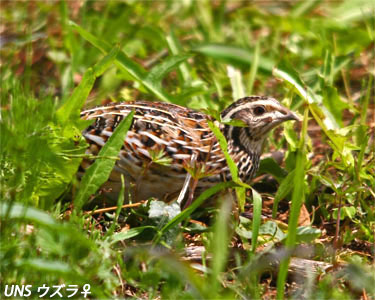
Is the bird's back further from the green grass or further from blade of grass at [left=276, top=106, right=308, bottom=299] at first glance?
blade of grass at [left=276, top=106, right=308, bottom=299]

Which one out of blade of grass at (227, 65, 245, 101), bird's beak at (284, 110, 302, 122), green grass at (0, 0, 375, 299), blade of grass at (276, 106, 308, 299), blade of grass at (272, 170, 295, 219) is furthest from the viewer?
blade of grass at (227, 65, 245, 101)

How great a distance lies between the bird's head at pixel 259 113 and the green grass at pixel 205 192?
16cm

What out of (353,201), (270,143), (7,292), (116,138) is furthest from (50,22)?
(7,292)

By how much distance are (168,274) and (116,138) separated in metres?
0.99

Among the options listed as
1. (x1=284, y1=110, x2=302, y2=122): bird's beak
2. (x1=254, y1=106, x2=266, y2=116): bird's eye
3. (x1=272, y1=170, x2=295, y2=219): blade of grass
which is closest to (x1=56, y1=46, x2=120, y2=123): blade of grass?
(x1=254, y1=106, x2=266, y2=116): bird's eye

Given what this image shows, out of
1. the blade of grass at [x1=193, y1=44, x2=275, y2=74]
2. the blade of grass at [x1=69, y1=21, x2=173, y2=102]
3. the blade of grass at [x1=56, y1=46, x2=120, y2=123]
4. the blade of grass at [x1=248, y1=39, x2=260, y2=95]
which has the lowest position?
the blade of grass at [x1=56, y1=46, x2=120, y2=123]

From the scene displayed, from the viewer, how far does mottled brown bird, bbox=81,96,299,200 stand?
14.3 ft

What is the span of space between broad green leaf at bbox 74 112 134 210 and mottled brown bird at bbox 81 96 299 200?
0.14 meters

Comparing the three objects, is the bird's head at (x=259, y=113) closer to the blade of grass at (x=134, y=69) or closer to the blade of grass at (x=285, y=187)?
the blade of grass at (x=285, y=187)

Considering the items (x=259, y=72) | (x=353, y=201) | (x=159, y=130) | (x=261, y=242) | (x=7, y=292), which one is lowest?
(x=7, y=292)

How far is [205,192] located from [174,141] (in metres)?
0.57

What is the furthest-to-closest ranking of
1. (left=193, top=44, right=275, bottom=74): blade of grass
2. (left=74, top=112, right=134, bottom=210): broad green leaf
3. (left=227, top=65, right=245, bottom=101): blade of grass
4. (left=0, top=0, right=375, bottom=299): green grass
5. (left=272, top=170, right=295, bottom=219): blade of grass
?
(left=193, top=44, right=275, bottom=74): blade of grass → (left=227, top=65, right=245, bottom=101): blade of grass → (left=272, top=170, right=295, bottom=219): blade of grass → (left=74, top=112, right=134, bottom=210): broad green leaf → (left=0, top=0, right=375, bottom=299): green grass

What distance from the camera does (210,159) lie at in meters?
4.48

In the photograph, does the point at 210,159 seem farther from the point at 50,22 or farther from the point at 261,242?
the point at 50,22
